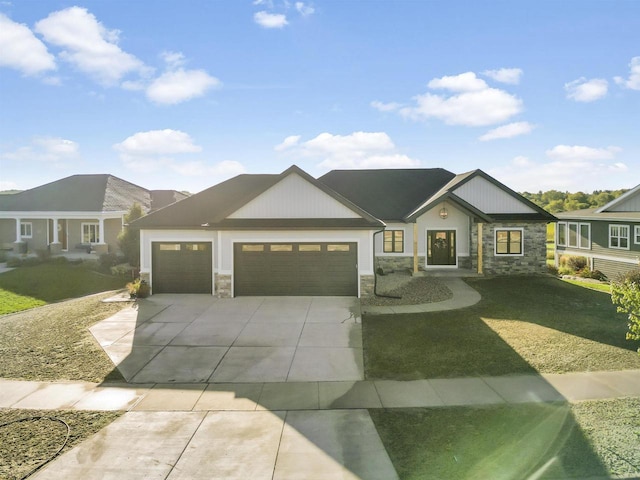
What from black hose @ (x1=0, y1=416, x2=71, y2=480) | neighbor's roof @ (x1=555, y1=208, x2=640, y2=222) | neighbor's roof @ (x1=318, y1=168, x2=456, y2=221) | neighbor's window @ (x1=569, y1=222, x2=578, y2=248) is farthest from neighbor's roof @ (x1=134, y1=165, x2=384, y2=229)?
neighbor's window @ (x1=569, y1=222, x2=578, y2=248)

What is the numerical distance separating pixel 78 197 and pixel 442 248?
2657cm

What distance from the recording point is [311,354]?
10.2 meters

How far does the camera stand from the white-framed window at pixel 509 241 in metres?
21.2

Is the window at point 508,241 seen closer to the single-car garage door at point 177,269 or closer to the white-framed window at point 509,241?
the white-framed window at point 509,241

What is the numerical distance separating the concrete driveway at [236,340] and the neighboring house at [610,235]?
1814cm

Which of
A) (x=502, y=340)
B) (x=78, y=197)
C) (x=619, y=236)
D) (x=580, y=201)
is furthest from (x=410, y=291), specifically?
(x=580, y=201)

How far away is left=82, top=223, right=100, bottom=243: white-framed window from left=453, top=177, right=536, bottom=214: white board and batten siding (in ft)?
83.2

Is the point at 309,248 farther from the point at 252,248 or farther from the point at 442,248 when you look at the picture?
the point at 442,248

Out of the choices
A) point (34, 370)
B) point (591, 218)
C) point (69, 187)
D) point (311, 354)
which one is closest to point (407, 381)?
point (311, 354)

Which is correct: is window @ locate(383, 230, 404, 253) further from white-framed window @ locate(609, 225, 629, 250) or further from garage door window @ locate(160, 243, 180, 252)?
white-framed window @ locate(609, 225, 629, 250)

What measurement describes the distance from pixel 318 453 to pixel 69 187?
32.7 m

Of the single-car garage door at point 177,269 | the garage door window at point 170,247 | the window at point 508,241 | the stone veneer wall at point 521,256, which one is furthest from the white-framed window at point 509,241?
the garage door window at point 170,247

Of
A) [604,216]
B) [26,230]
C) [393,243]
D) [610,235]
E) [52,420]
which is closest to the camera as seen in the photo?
[52,420]

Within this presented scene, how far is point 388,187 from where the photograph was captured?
24781 mm
